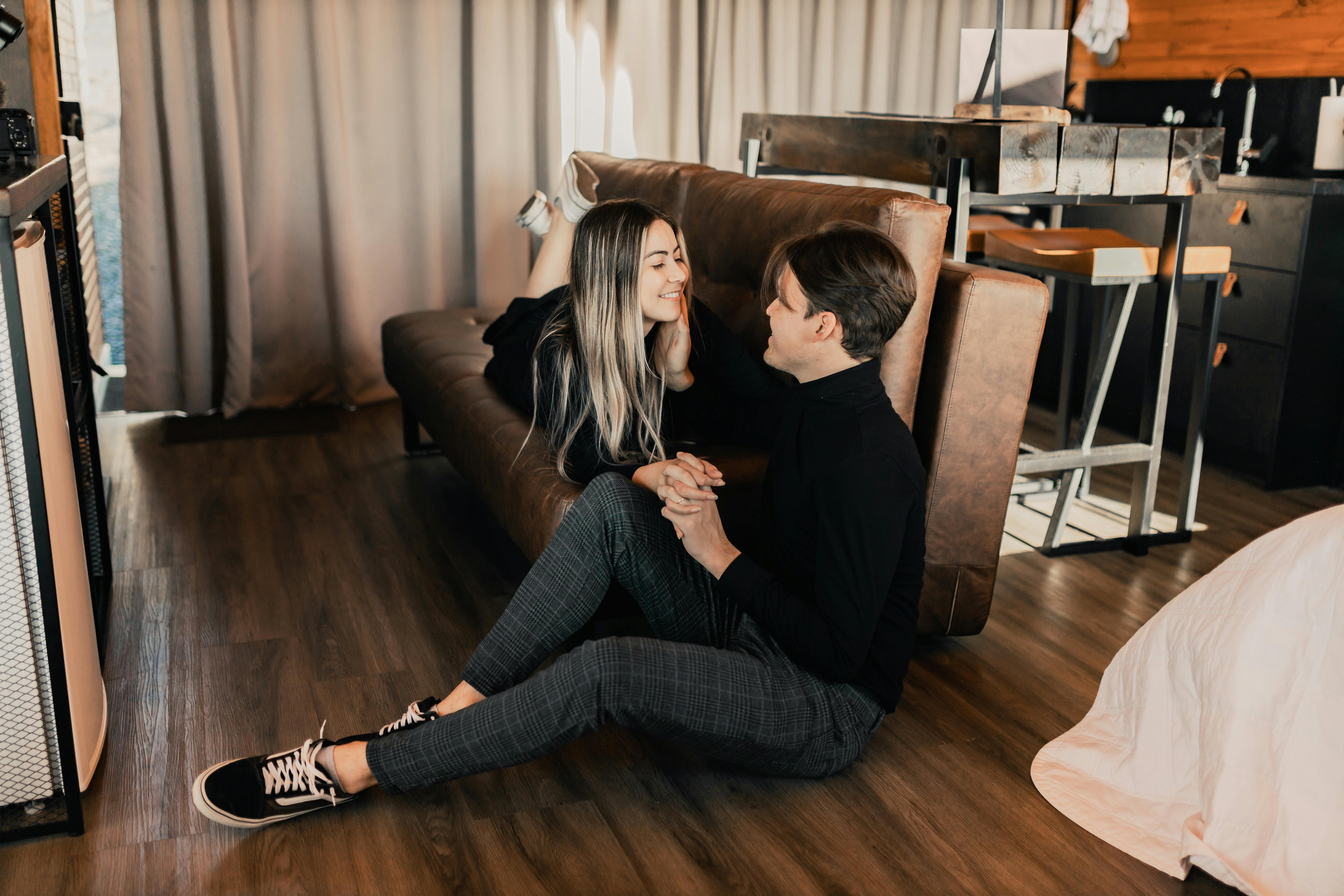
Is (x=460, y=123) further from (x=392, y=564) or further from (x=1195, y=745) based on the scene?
(x=1195, y=745)

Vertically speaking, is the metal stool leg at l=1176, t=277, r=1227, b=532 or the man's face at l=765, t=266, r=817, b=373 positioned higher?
the man's face at l=765, t=266, r=817, b=373

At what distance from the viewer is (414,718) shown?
5.40 feet

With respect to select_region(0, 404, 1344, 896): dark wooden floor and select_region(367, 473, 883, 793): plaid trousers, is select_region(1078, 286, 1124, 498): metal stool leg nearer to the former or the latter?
select_region(0, 404, 1344, 896): dark wooden floor

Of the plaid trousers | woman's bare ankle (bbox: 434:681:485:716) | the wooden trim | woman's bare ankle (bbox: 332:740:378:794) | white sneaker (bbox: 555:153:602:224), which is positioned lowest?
woman's bare ankle (bbox: 332:740:378:794)

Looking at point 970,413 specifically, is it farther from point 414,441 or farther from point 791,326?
point 414,441

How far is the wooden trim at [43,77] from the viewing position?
2252 millimetres

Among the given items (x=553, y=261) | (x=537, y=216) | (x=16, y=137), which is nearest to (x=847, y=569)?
(x=16, y=137)

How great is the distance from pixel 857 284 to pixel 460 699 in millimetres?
821

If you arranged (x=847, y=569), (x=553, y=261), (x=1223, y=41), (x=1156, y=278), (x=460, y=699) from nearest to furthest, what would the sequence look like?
(x=847, y=569) → (x=460, y=699) → (x=1156, y=278) → (x=553, y=261) → (x=1223, y=41)

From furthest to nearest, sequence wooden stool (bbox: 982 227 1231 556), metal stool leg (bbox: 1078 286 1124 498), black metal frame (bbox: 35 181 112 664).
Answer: metal stool leg (bbox: 1078 286 1124 498)
wooden stool (bbox: 982 227 1231 556)
black metal frame (bbox: 35 181 112 664)

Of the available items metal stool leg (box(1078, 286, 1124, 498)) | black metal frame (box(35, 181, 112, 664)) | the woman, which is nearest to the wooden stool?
metal stool leg (box(1078, 286, 1124, 498))

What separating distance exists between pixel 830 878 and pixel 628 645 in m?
0.41

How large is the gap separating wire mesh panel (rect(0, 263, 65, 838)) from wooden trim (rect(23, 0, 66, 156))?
3.38 feet

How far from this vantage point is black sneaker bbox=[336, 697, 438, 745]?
1.61 m
